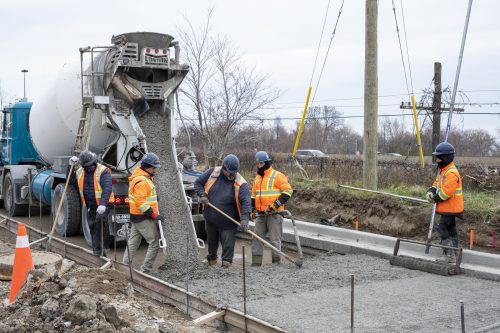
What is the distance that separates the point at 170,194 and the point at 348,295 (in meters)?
3.84

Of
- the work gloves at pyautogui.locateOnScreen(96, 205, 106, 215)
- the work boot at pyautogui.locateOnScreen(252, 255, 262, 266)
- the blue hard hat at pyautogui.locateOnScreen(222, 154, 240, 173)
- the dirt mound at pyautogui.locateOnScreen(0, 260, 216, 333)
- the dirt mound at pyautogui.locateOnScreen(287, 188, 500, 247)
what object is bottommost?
the work boot at pyautogui.locateOnScreen(252, 255, 262, 266)

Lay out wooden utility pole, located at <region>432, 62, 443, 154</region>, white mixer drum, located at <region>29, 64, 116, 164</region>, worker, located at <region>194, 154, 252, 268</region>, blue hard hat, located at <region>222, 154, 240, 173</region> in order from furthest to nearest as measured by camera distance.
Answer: wooden utility pole, located at <region>432, 62, 443, 154</region> → white mixer drum, located at <region>29, 64, 116, 164</region> → worker, located at <region>194, 154, 252, 268</region> → blue hard hat, located at <region>222, 154, 240, 173</region>

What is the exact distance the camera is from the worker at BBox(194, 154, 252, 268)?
8.48 m

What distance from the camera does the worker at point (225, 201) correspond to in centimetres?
848

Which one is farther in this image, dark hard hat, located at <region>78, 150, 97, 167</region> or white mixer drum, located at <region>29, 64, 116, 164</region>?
white mixer drum, located at <region>29, 64, 116, 164</region>

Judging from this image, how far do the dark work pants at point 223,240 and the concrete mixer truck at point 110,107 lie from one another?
72.6 inches

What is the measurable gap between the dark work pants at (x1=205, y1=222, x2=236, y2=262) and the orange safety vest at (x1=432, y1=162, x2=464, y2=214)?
9.73 feet

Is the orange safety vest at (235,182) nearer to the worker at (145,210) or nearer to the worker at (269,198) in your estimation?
the worker at (269,198)

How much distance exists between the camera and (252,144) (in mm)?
24266

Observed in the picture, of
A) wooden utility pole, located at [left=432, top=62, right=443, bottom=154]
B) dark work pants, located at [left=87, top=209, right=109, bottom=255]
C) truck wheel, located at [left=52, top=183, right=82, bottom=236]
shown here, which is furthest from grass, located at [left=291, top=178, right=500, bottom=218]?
wooden utility pole, located at [left=432, top=62, right=443, bottom=154]

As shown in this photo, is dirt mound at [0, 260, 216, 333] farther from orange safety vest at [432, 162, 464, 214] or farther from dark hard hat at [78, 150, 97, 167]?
orange safety vest at [432, 162, 464, 214]

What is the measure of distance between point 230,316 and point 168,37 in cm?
562

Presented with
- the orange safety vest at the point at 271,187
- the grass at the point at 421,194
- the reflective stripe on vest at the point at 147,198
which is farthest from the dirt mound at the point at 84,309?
the grass at the point at 421,194

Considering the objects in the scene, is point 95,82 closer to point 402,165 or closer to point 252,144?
point 402,165
